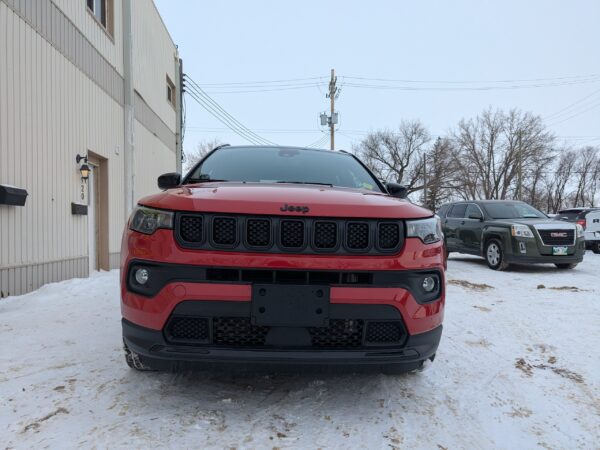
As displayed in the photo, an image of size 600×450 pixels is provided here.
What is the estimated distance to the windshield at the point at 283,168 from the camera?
10.6 feet

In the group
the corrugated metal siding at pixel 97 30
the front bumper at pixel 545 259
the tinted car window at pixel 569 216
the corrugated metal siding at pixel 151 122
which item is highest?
the corrugated metal siding at pixel 97 30

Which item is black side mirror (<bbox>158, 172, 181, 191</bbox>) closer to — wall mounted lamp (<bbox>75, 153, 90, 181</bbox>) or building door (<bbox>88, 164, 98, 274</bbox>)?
wall mounted lamp (<bbox>75, 153, 90, 181</bbox>)

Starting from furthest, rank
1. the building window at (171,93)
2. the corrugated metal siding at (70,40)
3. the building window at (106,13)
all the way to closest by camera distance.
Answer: the building window at (171,93), the building window at (106,13), the corrugated metal siding at (70,40)

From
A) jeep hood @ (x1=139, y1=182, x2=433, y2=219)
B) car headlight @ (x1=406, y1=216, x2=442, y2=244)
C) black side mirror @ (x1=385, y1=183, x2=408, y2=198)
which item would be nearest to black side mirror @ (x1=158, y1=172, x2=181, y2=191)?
jeep hood @ (x1=139, y1=182, x2=433, y2=219)

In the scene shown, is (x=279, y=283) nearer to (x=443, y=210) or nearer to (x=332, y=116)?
(x=443, y=210)

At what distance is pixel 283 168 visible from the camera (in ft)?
11.2

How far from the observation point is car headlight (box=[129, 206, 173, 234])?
2.17 m

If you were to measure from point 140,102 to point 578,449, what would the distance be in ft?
38.4

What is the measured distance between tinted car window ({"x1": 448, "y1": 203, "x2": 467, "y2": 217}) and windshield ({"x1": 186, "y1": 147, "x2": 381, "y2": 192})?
7.20 m

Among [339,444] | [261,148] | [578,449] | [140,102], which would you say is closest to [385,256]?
[339,444]

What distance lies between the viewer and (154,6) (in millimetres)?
12797

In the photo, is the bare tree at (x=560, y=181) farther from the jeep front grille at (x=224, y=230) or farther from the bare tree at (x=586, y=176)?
the jeep front grille at (x=224, y=230)

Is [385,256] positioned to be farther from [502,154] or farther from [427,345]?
[502,154]

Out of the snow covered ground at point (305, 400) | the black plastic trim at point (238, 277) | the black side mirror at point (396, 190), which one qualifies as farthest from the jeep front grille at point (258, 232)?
the black side mirror at point (396, 190)
